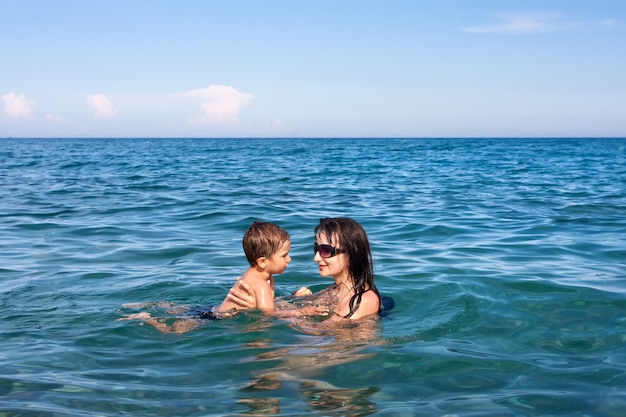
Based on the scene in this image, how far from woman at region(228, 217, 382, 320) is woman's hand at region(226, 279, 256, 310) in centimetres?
76

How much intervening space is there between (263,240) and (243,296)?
59 centimetres

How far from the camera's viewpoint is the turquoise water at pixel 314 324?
4.59m

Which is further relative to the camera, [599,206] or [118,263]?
[599,206]

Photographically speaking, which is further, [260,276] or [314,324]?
[260,276]

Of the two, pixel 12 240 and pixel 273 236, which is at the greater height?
pixel 273 236

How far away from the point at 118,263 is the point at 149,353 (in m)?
4.01

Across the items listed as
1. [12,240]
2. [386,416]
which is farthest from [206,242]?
[386,416]

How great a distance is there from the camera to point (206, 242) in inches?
431

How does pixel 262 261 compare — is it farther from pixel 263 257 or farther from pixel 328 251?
pixel 328 251

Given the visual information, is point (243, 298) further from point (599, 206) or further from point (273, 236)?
point (599, 206)

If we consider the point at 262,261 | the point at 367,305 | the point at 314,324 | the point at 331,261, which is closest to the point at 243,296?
the point at 262,261

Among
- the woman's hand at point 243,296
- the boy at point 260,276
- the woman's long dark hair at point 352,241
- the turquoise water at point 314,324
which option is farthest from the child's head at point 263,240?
the turquoise water at point 314,324

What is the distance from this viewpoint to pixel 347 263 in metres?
6.11

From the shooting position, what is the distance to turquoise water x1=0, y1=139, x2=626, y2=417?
4.59 m
